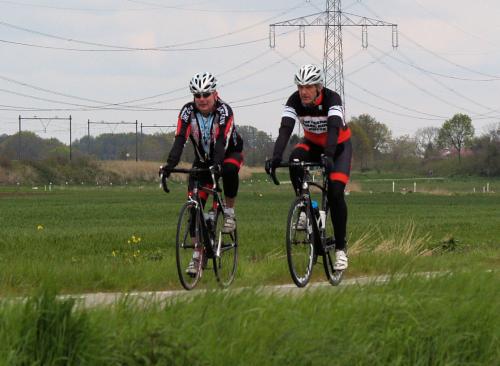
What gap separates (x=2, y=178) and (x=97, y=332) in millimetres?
99330

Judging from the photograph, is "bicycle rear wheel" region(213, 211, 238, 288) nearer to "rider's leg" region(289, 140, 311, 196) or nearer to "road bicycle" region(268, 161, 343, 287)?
"road bicycle" region(268, 161, 343, 287)

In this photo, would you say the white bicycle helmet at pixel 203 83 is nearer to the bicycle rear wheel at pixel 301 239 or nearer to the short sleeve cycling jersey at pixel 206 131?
the short sleeve cycling jersey at pixel 206 131

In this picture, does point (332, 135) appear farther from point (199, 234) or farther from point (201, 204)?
point (199, 234)

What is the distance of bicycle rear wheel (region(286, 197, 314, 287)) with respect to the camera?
33.9ft

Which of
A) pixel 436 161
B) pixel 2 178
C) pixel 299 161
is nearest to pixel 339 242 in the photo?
pixel 299 161

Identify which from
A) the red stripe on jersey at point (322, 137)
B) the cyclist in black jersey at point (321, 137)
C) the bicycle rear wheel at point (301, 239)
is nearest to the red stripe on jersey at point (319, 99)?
the cyclist in black jersey at point (321, 137)

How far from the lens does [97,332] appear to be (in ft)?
20.4

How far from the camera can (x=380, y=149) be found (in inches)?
7751

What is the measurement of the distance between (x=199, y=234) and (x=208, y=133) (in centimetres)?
96

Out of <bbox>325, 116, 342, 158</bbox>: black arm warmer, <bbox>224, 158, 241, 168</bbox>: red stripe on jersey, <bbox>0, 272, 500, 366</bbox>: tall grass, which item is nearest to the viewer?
<bbox>0, 272, 500, 366</bbox>: tall grass

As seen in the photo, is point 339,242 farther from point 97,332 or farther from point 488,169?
point 488,169

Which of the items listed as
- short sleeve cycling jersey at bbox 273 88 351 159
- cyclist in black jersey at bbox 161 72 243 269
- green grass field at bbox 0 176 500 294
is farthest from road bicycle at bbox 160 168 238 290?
short sleeve cycling jersey at bbox 273 88 351 159

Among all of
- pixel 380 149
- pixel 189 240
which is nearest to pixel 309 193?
pixel 189 240

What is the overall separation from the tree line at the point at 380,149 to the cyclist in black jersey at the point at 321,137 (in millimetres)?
121818
